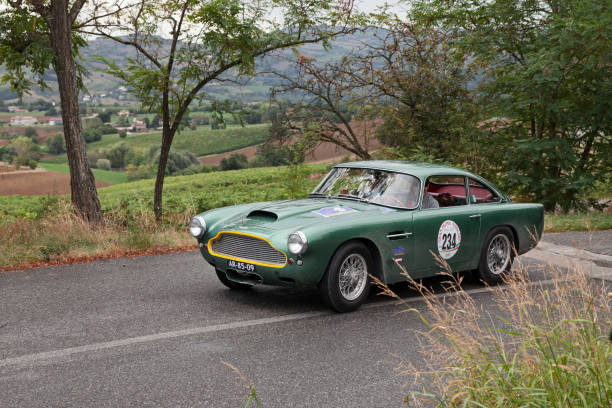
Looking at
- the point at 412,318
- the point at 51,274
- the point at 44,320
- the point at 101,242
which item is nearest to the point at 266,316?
the point at 412,318

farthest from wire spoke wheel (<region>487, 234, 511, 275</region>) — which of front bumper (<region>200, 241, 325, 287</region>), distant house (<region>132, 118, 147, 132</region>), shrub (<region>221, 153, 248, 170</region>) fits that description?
distant house (<region>132, 118, 147, 132</region>)

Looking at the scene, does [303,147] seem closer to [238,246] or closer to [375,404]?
[238,246]

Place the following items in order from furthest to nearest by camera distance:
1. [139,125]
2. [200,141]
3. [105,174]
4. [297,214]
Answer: [139,125] → [200,141] → [105,174] → [297,214]

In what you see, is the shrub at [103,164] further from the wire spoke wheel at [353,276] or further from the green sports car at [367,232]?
the wire spoke wheel at [353,276]

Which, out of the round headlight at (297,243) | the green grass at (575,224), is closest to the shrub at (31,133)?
the green grass at (575,224)

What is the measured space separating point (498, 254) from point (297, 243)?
10.5ft

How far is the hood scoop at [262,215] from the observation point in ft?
21.6

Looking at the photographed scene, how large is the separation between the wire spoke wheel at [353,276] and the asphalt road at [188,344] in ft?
0.71

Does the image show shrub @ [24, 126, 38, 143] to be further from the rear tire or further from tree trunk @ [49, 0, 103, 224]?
the rear tire

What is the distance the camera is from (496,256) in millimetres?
7789

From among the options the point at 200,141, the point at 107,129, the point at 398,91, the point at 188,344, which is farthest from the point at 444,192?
the point at 107,129

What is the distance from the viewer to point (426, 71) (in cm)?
1881

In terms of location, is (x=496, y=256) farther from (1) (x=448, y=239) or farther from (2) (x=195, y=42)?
(2) (x=195, y=42)

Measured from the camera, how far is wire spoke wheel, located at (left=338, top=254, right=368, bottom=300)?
6215mm
